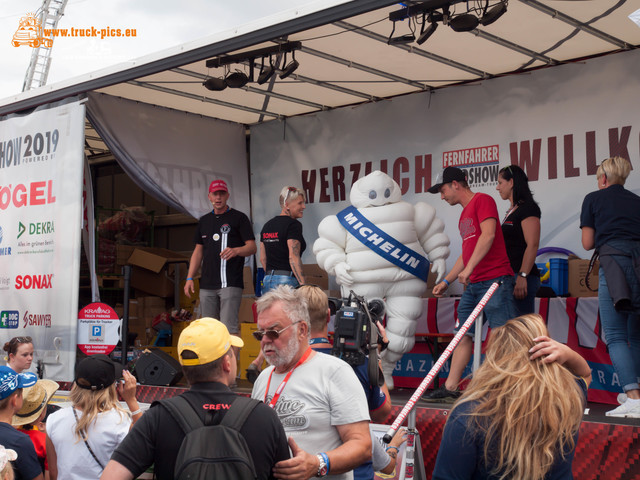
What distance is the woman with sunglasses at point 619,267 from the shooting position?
190 inches

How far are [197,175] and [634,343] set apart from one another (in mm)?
5692

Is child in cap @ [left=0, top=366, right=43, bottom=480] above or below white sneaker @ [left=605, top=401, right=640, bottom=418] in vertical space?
above

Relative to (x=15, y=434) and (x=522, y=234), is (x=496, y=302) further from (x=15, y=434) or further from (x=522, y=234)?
(x=15, y=434)

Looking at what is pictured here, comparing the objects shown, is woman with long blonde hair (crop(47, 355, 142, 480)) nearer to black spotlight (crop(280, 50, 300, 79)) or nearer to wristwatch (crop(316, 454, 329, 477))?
wristwatch (crop(316, 454, 329, 477))

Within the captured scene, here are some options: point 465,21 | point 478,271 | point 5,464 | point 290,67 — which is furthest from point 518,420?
point 290,67

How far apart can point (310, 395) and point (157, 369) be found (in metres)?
5.10

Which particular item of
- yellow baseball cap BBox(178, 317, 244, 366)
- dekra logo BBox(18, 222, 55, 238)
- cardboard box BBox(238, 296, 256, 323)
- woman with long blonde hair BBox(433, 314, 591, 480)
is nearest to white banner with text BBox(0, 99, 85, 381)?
dekra logo BBox(18, 222, 55, 238)

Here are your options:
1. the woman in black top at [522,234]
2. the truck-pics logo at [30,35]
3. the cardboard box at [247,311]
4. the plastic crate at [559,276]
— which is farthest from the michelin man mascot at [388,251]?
the truck-pics logo at [30,35]

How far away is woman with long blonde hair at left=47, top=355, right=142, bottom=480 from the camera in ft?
11.6

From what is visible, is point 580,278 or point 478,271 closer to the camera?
point 478,271

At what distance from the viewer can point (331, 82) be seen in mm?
8117

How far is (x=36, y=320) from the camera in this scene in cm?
804

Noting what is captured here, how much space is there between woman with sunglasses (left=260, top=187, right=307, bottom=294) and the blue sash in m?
0.70

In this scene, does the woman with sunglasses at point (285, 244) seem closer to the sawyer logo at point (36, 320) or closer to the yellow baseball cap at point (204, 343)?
the sawyer logo at point (36, 320)
